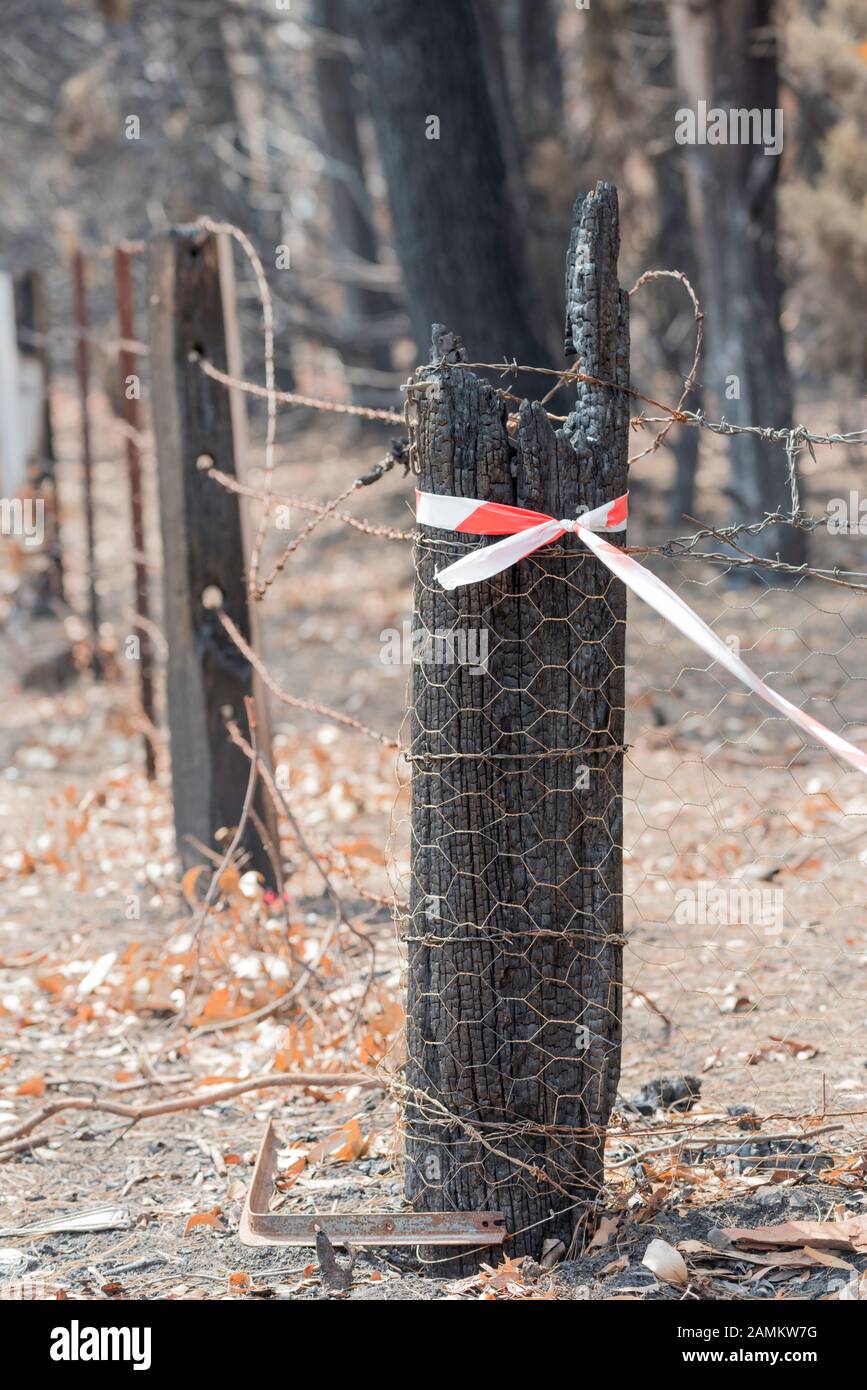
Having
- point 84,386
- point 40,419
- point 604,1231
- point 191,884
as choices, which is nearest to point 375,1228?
point 604,1231

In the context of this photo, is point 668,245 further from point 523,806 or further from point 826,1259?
point 826,1259

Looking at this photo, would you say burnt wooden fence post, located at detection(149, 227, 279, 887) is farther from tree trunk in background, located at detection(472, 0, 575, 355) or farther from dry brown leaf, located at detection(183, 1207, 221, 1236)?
tree trunk in background, located at detection(472, 0, 575, 355)

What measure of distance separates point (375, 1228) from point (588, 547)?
127 cm

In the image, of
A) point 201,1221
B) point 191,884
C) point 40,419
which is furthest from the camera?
point 40,419

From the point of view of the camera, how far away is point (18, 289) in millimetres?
7992

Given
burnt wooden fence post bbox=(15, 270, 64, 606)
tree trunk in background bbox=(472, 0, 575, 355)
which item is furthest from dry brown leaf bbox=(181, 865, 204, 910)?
tree trunk in background bbox=(472, 0, 575, 355)

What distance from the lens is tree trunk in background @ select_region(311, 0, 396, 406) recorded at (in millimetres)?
13242

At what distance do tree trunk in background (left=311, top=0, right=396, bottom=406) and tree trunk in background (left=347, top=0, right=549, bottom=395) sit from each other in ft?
15.2

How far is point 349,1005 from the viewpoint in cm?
371

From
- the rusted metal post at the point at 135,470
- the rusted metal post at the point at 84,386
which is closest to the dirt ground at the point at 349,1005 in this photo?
the rusted metal post at the point at 135,470

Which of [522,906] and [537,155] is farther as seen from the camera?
[537,155]

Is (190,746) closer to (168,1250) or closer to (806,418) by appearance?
(168,1250)

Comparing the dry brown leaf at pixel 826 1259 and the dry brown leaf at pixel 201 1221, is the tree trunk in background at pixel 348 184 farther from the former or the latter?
the dry brown leaf at pixel 826 1259

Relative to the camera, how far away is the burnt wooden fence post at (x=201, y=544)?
14.6 ft
